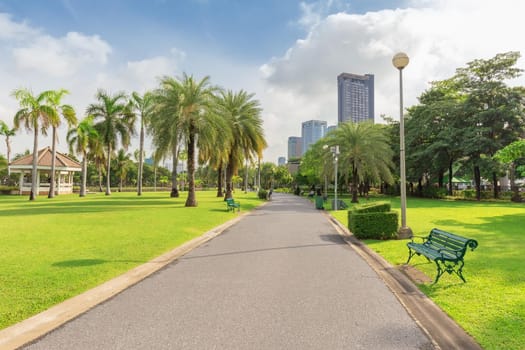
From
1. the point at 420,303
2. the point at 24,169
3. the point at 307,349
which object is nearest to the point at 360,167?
the point at 420,303

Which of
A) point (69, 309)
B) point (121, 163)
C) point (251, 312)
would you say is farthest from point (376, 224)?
point (121, 163)

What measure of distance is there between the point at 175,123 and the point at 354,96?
6980 inches

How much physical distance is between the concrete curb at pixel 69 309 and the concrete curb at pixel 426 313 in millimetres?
4621

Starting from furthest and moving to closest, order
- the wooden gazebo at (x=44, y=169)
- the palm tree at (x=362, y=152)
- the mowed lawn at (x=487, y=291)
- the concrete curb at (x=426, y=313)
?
the wooden gazebo at (x=44, y=169)
the palm tree at (x=362, y=152)
the mowed lawn at (x=487, y=291)
the concrete curb at (x=426, y=313)

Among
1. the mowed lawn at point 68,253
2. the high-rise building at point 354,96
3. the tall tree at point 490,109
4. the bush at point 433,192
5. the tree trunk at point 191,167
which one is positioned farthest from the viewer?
the high-rise building at point 354,96

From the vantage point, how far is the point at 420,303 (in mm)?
4809

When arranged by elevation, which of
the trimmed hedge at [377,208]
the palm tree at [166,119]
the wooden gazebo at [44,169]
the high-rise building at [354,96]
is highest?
the high-rise building at [354,96]

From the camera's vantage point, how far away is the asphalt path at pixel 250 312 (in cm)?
359

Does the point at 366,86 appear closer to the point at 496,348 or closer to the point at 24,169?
the point at 24,169

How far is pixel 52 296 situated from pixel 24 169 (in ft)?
144

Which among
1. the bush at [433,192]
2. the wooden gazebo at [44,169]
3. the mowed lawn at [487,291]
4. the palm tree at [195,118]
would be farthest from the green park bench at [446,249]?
the wooden gazebo at [44,169]

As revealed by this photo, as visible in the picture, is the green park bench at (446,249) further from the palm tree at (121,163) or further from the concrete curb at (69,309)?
the palm tree at (121,163)

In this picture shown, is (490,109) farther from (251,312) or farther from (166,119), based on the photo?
(251,312)

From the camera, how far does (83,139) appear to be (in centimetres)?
3600
